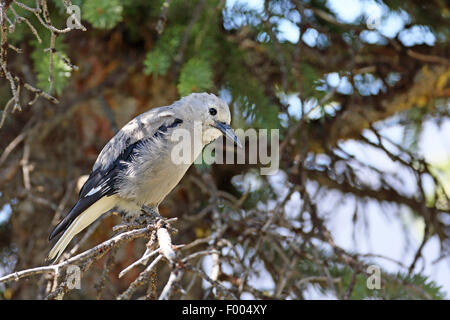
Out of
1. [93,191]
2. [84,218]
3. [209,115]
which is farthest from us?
[209,115]

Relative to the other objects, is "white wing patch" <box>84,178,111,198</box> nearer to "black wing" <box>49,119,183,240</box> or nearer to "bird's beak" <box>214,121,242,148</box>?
"black wing" <box>49,119,183,240</box>

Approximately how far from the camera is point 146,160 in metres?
3.08

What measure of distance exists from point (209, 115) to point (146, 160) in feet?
1.41

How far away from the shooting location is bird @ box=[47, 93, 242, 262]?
305 centimetres

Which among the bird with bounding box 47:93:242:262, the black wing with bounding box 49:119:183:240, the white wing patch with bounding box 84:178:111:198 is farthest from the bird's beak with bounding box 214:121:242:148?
the white wing patch with bounding box 84:178:111:198

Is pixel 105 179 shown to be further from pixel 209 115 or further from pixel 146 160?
pixel 209 115

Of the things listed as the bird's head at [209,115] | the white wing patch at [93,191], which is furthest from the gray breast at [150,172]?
the bird's head at [209,115]

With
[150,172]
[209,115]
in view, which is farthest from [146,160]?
[209,115]

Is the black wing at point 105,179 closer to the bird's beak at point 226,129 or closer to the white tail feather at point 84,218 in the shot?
the white tail feather at point 84,218
